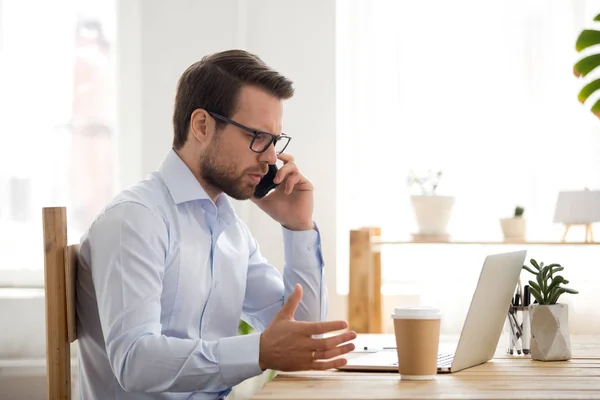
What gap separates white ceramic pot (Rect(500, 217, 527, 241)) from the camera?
305cm

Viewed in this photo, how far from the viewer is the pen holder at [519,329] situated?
164 cm

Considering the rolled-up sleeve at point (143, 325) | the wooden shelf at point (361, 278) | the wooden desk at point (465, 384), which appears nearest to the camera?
the wooden desk at point (465, 384)

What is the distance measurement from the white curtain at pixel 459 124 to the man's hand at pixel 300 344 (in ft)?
6.77

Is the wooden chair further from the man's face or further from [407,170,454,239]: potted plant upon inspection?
[407,170,454,239]: potted plant

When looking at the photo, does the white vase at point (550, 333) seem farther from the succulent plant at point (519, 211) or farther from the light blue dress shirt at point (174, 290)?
the succulent plant at point (519, 211)

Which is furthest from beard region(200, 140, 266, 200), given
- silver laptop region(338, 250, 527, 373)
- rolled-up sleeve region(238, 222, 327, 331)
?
silver laptop region(338, 250, 527, 373)

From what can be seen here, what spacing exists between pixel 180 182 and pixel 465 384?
0.75m

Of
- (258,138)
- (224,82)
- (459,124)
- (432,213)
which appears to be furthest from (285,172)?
(459,124)

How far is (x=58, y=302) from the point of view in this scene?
59.1 inches

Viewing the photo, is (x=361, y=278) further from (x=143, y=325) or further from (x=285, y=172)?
(x=143, y=325)

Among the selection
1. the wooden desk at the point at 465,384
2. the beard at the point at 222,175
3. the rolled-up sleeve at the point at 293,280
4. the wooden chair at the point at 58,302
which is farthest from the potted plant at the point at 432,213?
the wooden chair at the point at 58,302

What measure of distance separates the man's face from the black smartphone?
0.49 ft

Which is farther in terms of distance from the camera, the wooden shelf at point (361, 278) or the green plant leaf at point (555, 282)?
the wooden shelf at point (361, 278)

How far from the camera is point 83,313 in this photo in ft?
5.32
